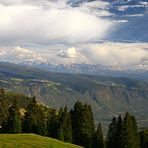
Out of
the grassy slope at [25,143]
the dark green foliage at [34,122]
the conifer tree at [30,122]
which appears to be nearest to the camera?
the grassy slope at [25,143]

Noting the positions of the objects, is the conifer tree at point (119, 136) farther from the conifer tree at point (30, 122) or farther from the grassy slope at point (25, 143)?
the grassy slope at point (25, 143)

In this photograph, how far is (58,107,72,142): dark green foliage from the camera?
117 metres

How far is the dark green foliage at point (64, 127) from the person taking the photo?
384ft

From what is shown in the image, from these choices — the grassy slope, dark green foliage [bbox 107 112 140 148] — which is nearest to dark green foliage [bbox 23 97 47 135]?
dark green foliage [bbox 107 112 140 148]

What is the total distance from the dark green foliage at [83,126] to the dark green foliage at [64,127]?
15.8 ft

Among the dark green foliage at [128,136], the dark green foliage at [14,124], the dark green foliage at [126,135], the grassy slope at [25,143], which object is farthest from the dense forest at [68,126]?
the grassy slope at [25,143]

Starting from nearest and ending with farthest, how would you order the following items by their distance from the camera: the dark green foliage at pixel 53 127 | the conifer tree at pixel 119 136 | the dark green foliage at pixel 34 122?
1. the conifer tree at pixel 119 136
2. the dark green foliage at pixel 53 127
3. the dark green foliage at pixel 34 122

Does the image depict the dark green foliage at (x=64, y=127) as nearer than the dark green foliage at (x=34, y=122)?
Yes

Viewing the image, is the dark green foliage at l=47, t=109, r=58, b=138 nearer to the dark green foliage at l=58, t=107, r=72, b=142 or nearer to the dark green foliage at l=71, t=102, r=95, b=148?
the dark green foliage at l=58, t=107, r=72, b=142

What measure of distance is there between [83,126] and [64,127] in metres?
7.79

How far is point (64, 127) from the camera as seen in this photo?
390 ft

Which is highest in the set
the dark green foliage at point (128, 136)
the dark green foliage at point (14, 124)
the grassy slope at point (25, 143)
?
the dark green foliage at point (14, 124)

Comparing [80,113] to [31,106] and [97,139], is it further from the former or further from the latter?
[31,106]

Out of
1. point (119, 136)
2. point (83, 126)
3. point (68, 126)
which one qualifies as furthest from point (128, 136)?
point (68, 126)
